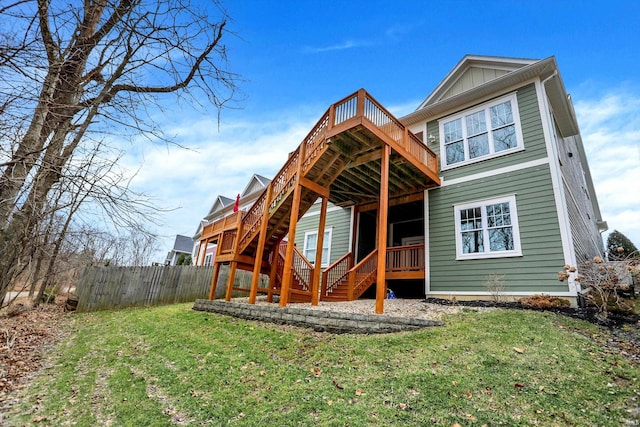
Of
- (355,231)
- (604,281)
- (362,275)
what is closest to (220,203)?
(355,231)

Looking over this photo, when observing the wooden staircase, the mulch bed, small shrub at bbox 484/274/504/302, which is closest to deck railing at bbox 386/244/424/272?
the wooden staircase

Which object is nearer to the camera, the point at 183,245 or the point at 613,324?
the point at 613,324

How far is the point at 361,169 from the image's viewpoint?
9.56 metres

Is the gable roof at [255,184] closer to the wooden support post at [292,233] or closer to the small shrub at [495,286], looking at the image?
the wooden support post at [292,233]

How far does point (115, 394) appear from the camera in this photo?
411 centimetres

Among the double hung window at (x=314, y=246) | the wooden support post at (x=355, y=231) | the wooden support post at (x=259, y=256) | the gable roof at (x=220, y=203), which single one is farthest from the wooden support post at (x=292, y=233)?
the gable roof at (x=220, y=203)

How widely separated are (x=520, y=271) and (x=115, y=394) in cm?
915

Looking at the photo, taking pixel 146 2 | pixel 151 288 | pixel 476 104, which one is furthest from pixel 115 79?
pixel 151 288

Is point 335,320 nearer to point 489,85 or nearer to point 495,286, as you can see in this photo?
point 495,286

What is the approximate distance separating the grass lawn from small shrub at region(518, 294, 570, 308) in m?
1.03

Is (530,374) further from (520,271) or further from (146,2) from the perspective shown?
(146,2)

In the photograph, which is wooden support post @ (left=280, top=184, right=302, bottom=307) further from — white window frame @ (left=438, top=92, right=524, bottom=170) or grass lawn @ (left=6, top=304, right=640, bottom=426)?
white window frame @ (left=438, top=92, right=524, bottom=170)

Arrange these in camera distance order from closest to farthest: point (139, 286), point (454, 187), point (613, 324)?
point (613, 324)
point (454, 187)
point (139, 286)

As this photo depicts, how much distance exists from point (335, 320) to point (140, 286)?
32.5 ft
